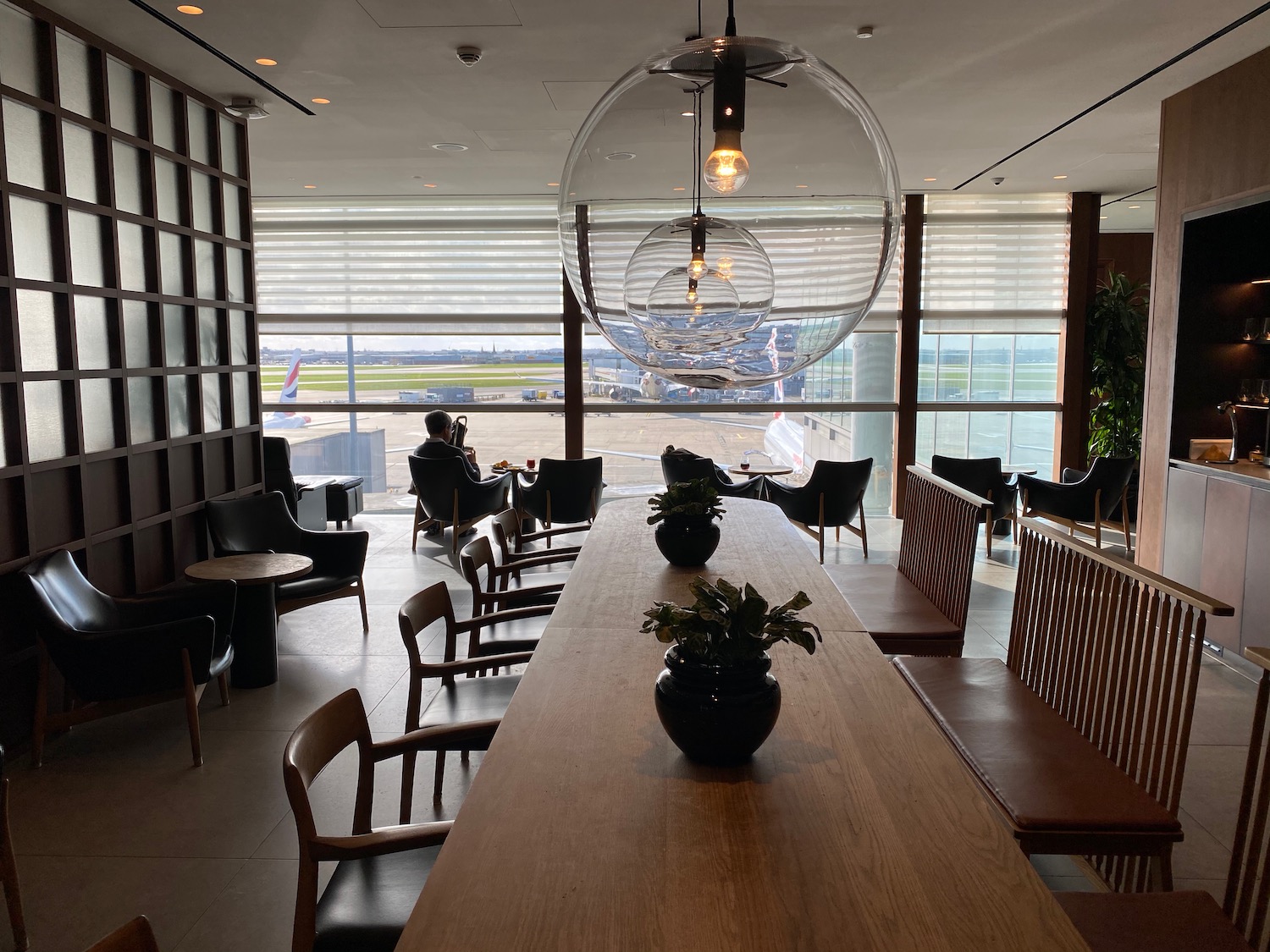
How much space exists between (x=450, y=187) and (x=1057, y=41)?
526 centimetres

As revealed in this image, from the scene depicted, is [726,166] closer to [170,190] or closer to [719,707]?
[719,707]

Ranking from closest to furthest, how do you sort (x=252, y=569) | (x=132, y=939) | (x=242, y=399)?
(x=132, y=939)
(x=252, y=569)
(x=242, y=399)

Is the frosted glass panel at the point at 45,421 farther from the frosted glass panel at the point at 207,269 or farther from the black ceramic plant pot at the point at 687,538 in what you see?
the black ceramic plant pot at the point at 687,538

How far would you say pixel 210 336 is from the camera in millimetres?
5129

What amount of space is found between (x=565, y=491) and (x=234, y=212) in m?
2.99

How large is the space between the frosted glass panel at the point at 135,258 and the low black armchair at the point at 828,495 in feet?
14.4

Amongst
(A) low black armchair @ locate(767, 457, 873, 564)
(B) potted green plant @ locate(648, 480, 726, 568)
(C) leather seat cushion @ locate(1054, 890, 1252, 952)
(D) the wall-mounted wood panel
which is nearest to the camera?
(C) leather seat cushion @ locate(1054, 890, 1252, 952)

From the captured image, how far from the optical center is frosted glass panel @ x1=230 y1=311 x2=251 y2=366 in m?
5.38

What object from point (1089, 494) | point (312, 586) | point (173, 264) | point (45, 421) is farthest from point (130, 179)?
point (1089, 494)

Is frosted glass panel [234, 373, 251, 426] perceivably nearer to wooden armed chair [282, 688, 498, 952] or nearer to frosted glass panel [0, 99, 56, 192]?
frosted glass panel [0, 99, 56, 192]

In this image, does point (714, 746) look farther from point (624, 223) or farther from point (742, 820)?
point (624, 223)

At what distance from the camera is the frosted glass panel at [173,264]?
15.2 feet

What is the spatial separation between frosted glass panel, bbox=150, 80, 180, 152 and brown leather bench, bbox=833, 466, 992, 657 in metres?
4.08

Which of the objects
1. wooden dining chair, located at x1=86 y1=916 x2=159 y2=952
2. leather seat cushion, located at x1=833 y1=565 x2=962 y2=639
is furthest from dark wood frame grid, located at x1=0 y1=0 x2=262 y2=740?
leather seat cushion, located at x1=833 y1=565 x2=962 y2=639
